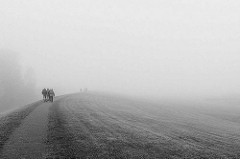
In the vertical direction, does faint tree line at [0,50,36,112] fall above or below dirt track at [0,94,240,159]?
above

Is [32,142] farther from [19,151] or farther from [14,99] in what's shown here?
[14,99]

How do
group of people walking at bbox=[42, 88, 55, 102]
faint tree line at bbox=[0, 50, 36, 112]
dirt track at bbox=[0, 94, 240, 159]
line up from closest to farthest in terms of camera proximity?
dirt track at bbox=[0, 94, 240, 159], group of people walking at bbox=[42, 88, 55, 102], faint tree line at bbox=[0, 50, 36, 112]

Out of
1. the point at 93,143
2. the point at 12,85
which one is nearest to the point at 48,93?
the point at 93,143

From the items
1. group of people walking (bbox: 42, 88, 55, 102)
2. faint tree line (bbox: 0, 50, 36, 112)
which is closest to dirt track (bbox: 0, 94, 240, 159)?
group of people walking (bbox: 42, 88, 55, 102)

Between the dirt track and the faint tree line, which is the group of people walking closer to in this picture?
the dirt track

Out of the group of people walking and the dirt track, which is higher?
the group of people walking

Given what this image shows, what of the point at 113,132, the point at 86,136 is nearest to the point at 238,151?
the point at 113,132

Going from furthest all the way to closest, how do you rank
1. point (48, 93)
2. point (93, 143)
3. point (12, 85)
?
point (12, 85), point (48, 93), point (93, 143)

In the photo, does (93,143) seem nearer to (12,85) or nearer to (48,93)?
(48,93)

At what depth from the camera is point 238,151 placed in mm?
16344

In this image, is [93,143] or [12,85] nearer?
[93,143]

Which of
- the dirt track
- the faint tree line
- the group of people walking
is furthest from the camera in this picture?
the faint tree line

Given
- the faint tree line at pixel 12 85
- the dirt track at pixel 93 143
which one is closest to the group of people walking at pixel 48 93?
the dirt track at pixel 93 143

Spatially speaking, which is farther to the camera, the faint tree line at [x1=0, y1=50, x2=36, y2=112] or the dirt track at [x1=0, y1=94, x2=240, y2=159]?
the faint tree line at [x1=0, y1=50, x2=36, y2=112]
